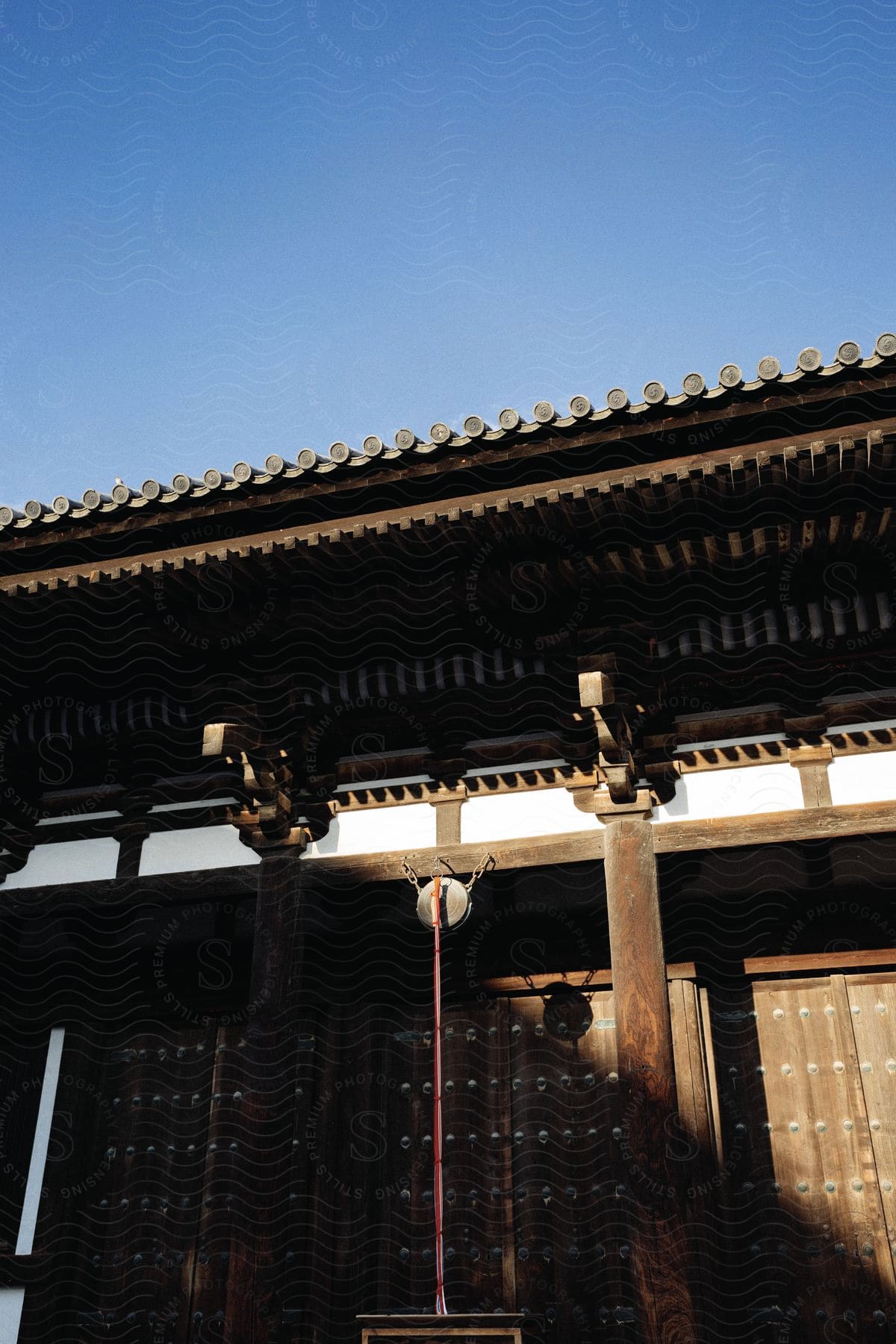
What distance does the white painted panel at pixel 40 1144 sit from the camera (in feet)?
26.6

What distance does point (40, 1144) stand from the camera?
27.6ft

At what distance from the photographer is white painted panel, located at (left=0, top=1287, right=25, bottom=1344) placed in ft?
25.5

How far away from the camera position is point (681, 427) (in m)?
6.80

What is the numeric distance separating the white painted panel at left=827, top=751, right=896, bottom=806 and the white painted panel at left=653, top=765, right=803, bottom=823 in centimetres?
23

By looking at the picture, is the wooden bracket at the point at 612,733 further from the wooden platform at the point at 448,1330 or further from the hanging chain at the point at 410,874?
the wooden platform at the point at 448,1330

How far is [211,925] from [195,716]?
162 cm

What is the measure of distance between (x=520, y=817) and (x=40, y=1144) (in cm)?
403

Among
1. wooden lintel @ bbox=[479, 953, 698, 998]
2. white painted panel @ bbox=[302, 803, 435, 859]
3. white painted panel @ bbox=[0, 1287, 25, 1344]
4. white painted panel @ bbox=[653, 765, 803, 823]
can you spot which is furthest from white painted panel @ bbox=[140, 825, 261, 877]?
white painted panel @ bbox=[653, 765, 803, 823]

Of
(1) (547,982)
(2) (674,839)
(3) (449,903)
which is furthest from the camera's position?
(1) (547,982)

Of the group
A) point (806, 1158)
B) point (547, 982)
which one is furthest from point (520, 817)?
point (806, 1158)

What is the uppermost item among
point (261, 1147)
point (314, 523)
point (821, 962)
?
point (314, 523)

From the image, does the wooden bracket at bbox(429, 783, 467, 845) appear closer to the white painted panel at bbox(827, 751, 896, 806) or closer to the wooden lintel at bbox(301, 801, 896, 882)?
the wooden lintel at bbox(301, 801, 896, 882)

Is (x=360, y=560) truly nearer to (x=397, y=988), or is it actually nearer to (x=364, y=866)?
(x=364, y=866)

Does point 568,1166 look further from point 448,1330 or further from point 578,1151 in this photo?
point 448,1330
